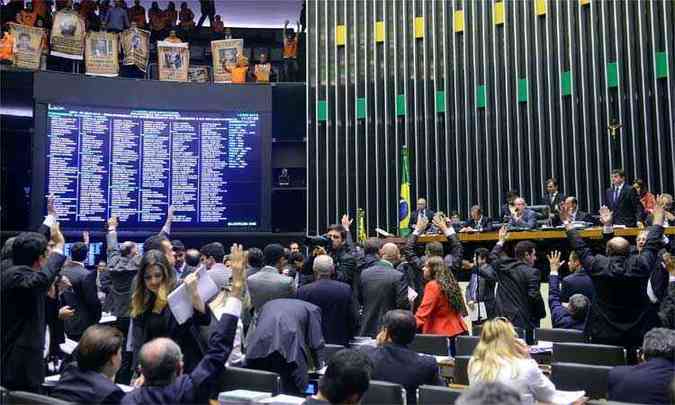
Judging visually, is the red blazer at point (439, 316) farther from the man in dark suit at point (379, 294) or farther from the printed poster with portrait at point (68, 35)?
the printed poster with portrait at point (68, 35)

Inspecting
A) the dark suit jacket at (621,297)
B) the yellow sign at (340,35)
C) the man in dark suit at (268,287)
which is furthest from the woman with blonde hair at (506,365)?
the yellow sign at (340,35)

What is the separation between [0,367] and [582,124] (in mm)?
10636

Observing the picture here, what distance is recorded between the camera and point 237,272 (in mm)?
2895

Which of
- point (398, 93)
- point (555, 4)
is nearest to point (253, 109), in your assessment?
point (398, 93)

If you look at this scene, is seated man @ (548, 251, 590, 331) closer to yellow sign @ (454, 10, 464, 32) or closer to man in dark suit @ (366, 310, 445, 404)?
man in dark suit @ (366, 310, 445, 404)

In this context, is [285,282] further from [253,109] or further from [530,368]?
[253,109]

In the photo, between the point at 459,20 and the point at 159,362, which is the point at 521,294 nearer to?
the point at 159,362

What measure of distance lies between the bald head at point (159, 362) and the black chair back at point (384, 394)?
843 millimetres

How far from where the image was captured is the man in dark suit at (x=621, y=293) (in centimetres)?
438

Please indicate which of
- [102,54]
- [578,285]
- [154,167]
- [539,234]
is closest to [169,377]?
[578,285]

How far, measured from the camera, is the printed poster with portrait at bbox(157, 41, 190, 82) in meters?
13.0

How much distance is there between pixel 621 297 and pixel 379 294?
168 centimetres

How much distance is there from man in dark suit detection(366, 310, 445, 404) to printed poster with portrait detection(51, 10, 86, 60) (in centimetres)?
1081

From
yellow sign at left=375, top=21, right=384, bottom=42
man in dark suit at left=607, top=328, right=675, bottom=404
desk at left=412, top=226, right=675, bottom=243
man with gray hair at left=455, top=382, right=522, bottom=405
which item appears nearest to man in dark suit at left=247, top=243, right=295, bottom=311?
man in dark suit at left=607, top=328, right=675, bottom=404
